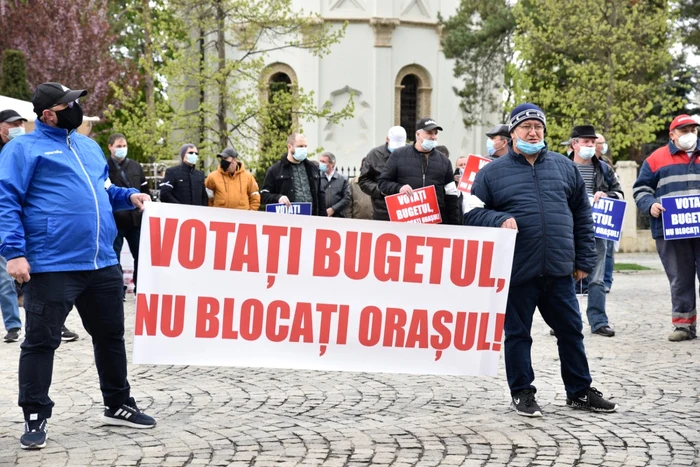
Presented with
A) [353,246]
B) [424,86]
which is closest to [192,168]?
[353,246]

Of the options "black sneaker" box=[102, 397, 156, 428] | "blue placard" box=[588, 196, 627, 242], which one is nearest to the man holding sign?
"blue placard" box=[588, 196, 627, 242]

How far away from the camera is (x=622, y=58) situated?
30469 millimetres

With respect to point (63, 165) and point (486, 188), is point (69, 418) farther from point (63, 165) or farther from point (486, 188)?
point (486, 188)

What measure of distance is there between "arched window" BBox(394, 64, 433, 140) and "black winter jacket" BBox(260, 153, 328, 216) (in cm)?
2817

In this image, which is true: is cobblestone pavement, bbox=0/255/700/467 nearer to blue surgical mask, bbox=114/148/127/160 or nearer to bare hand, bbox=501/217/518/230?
bare hand, bbox=501/217/518/230

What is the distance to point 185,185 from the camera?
14188mm

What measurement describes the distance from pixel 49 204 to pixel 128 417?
1.45 meters

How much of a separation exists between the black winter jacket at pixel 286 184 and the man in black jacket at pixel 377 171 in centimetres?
96

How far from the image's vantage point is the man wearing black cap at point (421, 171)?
10.9 metres

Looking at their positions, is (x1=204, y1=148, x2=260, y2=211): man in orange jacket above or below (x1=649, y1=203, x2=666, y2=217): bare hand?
above

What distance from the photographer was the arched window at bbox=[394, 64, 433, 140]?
41.0 m

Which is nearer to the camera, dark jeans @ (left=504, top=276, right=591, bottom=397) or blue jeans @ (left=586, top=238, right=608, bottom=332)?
dark jeans @ (left=504, top=276, right=591, bottom=397)

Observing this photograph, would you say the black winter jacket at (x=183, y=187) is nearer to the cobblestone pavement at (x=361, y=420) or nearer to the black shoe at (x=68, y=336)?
the black shoe at (x=68, y=336)

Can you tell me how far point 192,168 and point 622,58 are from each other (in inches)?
762
